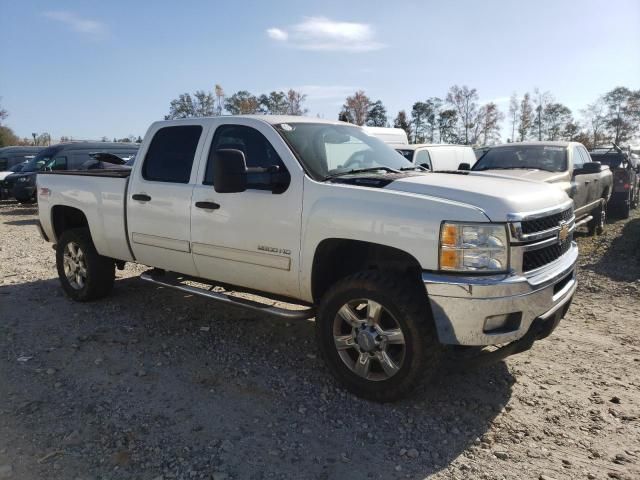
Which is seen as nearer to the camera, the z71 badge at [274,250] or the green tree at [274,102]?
the z71 badge at [274,250]

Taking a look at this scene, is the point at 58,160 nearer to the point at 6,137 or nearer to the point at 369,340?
the point at 369,340

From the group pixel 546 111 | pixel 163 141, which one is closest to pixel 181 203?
pixel 163 141

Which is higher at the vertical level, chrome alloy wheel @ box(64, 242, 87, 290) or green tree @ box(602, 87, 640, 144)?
green tree @ box(602, 87, 640, 144)

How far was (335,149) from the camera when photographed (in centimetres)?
428

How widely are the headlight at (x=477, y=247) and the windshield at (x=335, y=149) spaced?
1209 millimetres

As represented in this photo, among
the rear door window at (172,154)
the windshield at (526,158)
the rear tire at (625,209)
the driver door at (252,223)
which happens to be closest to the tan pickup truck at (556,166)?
the windshield at (526,158)

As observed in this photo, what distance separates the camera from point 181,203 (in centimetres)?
455

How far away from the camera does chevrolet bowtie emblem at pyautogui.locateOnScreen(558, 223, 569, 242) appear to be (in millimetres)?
3633

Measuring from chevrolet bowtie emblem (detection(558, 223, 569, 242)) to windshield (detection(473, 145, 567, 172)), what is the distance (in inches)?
200

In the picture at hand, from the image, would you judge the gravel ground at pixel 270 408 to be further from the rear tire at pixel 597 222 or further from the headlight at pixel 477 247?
the rear tire at pixel 597 222

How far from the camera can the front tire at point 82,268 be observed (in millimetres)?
5699

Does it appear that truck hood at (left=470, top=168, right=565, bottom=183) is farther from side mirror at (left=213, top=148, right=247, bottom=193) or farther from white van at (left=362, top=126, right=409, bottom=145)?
white van at (left=362, top=126, right=409, bottom=145)

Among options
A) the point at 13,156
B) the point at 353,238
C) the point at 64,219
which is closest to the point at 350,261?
the point at 353,238

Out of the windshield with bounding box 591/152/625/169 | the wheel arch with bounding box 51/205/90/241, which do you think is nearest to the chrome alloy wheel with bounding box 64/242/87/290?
the wheel arch with bounding box 51/205/90/241
